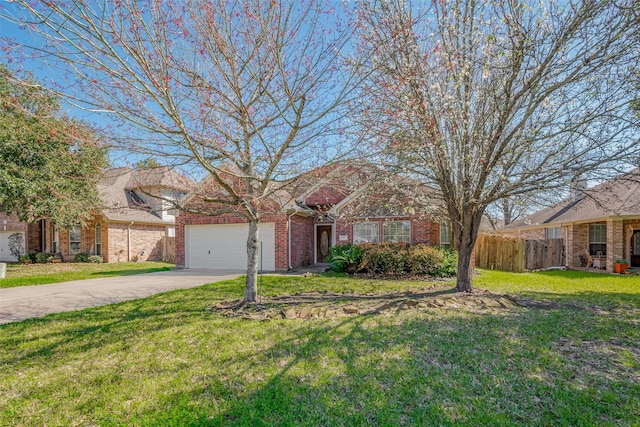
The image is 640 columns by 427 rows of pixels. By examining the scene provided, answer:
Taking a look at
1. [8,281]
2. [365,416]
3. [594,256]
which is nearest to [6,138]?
[8,281]

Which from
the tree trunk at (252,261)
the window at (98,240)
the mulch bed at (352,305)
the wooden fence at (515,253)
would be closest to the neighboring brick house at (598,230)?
the wooden fence at (515,253)

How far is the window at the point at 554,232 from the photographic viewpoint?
19.3 metres

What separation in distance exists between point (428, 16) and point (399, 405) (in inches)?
281

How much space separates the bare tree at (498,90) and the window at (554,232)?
1485cm

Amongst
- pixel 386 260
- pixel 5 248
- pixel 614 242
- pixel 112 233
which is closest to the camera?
pixel 386 260

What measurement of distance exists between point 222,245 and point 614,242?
16.7m

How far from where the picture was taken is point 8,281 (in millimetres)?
10945

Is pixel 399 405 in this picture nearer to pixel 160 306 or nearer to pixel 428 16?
pixel 160 306

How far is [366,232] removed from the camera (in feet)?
50.1

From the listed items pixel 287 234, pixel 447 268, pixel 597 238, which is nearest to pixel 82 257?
pixel 287 234

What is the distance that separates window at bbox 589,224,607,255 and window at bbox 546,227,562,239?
2.26 metres

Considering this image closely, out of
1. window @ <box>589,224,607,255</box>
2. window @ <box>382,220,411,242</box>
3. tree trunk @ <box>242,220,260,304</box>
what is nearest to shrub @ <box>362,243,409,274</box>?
window @ <box>382,220,411,242</box>

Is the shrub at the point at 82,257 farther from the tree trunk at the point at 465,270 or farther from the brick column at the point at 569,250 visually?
the brick column at the point at 569,250

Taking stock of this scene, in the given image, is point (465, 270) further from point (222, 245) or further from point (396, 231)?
point (222, 245)
